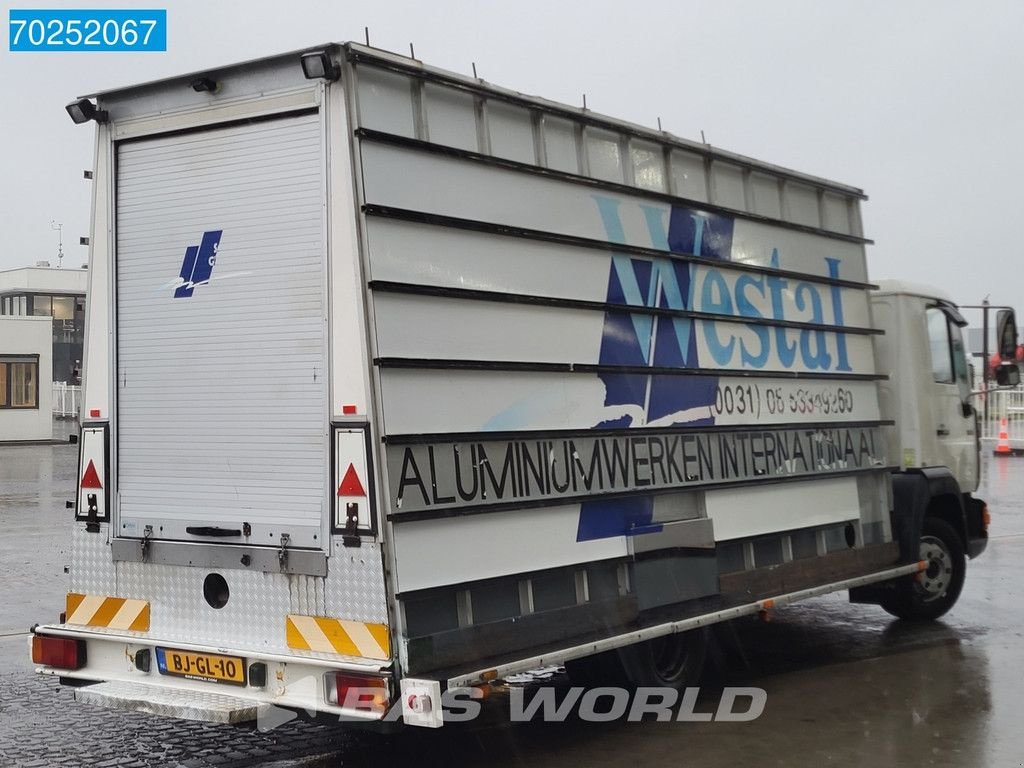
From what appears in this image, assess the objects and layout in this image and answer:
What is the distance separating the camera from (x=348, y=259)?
558 cm

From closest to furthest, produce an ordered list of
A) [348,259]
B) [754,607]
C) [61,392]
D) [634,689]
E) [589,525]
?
[348,259], [589,525], [634,689], [754,607], [61,392]

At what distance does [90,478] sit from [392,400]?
202cm

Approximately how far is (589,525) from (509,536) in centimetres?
66

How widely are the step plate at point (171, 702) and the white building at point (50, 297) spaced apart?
186ft

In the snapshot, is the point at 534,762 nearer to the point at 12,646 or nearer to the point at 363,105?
the point at 363,105

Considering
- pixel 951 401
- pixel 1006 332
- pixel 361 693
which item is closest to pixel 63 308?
pixel 951 401

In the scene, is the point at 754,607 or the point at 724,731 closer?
the point at 724,731

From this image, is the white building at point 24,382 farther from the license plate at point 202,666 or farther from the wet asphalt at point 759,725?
the license plate at point 202,666

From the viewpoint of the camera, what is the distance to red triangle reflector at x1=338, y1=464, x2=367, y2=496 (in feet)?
18.1

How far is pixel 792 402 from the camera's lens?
27.8 ft

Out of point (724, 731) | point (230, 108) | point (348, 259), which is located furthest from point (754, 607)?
point (230, 108)

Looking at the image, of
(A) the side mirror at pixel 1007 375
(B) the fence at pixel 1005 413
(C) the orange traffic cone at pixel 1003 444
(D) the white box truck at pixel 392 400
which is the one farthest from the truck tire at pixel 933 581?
(B) the fence at pixel 1005 413

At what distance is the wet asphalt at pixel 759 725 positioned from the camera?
6523mm

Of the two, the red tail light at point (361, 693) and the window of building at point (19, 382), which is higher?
the window of building at point (19, 382)
